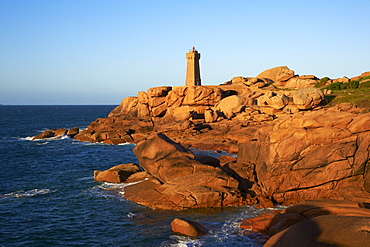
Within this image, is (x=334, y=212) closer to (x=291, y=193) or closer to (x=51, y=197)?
(x=291, y=193)

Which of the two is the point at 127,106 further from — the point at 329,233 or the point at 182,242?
the point at 329,233

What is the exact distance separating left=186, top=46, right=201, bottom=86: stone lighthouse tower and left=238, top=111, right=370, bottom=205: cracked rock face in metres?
63.6

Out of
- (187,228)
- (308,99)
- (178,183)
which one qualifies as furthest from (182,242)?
(308,99)

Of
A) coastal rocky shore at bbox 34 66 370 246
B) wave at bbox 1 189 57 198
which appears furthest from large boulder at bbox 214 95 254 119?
wave at bbox 1 189 57 198

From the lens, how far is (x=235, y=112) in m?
64.5

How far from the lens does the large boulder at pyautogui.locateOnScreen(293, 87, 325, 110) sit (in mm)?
60781

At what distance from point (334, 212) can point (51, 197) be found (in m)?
21.9

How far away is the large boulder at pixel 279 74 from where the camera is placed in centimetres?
8431

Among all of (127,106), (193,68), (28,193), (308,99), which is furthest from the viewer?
(193,68)

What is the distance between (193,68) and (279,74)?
69.8 ft

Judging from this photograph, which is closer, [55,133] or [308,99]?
[308,99]

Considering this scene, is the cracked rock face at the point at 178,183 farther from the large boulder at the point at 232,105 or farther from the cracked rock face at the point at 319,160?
the large boulder at the point at 232,105

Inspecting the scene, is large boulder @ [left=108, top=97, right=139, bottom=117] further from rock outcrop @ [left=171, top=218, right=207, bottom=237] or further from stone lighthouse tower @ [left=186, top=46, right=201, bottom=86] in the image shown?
rock outcrop @ [left=171, top=218, right=207, bottom=237]

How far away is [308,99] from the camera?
60.7 metres
